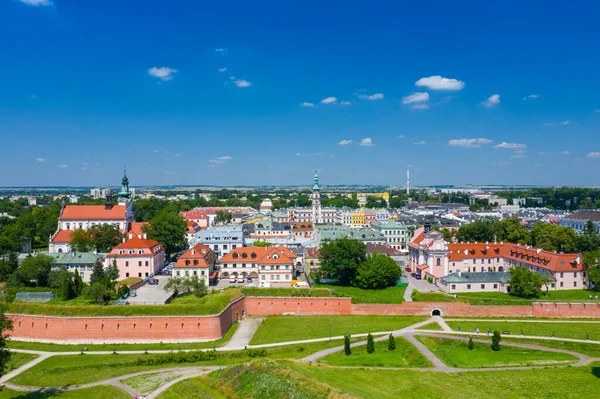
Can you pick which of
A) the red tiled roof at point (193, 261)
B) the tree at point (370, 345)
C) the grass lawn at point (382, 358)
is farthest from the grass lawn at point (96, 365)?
the red tiled roof at point (193, 261)

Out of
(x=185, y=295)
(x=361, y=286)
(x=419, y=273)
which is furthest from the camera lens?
(x=419, y=273)

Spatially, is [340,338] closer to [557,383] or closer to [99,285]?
[557,383]

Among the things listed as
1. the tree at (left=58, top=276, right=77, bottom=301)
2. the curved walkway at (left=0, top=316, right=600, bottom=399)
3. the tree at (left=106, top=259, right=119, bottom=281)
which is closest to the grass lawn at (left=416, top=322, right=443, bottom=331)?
the curved walkway at (left=0, top=316, right=600, bottom=399)

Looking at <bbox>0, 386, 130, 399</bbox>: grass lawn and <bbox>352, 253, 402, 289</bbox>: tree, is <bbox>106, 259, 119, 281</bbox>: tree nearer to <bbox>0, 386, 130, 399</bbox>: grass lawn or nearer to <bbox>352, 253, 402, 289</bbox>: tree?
<bbox>0, 386, 130, 399</bbox>: grass lawn

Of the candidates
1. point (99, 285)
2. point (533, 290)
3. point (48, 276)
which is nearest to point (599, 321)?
point (533, 290)

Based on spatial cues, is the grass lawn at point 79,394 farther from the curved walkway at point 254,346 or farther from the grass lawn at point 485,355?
the grass lawn at point 485,355

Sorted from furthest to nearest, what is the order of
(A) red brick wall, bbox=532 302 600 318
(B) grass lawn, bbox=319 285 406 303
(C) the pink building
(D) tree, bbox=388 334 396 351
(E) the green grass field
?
(C) the pink building < (B) grass lawn, bbox=319 285 406 303 < (A) red brick wall, bbox=532 302 600 318 < (D) tree, bbox=388 334 396 351 < (E) the green grass field
